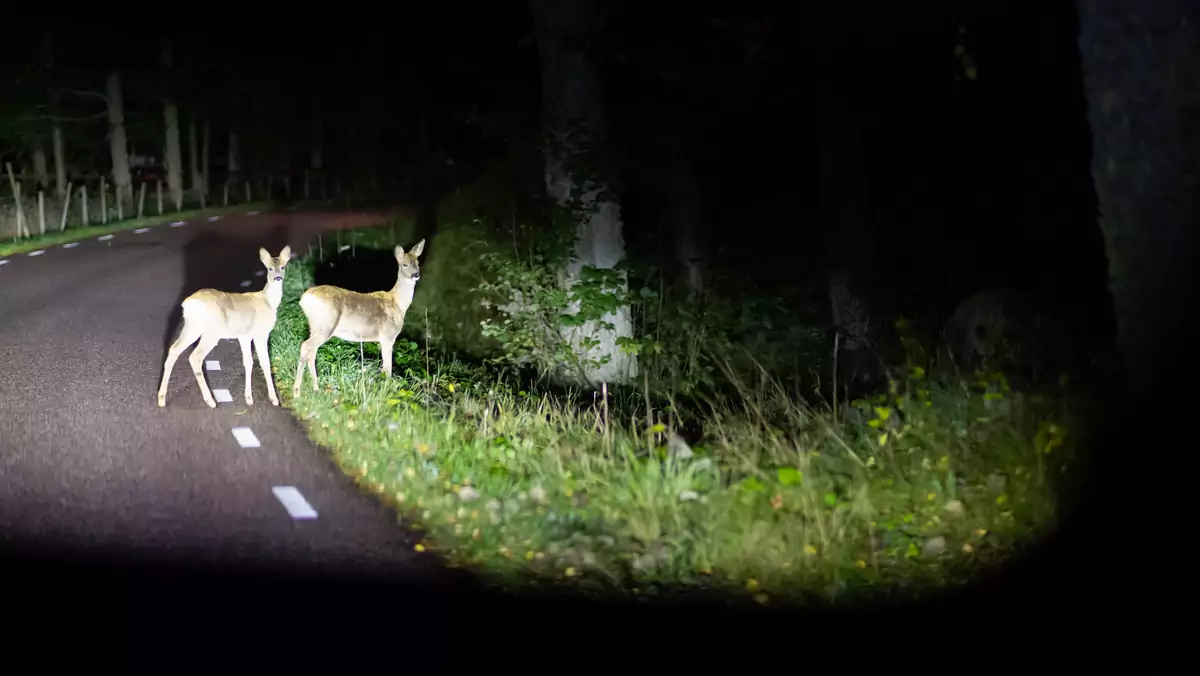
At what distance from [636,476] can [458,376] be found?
546 centimetres

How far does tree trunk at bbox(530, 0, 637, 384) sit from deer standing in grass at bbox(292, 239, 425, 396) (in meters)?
1.92

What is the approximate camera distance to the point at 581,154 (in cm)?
1307

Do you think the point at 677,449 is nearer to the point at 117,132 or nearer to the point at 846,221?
the point at 846,221

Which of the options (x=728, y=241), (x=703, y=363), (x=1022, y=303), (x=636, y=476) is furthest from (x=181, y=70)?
(x=636, y=476)

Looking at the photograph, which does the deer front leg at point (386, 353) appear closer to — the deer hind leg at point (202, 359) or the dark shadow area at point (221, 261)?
the deer hind leg at point (202, 359)

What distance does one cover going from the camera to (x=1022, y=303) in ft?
41.2

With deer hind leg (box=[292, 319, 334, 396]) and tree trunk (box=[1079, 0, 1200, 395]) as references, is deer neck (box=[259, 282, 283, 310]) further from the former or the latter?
tree trunk (box=[1079, 0, 1200, 395])

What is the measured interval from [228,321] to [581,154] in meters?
4.05

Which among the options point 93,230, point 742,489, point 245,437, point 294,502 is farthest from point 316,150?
point 742,489

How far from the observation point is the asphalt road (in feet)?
23.4

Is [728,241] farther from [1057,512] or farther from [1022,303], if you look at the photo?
[1057,512]

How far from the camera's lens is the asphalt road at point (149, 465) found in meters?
7.13

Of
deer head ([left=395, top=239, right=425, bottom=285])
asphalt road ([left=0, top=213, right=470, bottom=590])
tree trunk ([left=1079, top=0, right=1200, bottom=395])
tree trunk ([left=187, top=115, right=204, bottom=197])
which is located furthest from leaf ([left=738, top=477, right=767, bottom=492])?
tree trunk ([left=187, top=115, right=204, bottom=197])

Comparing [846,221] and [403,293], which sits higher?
[846,221]
